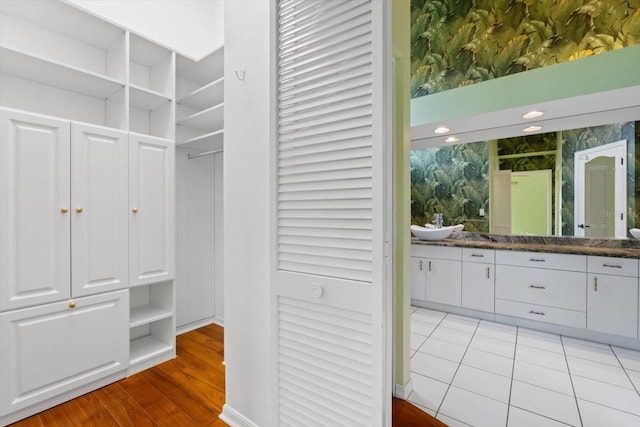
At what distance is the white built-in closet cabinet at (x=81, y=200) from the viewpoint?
165 centimetres

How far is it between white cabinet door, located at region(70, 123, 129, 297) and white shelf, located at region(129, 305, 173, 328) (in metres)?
0.33

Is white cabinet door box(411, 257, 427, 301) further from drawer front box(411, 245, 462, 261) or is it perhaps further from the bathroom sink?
the bathroom sink

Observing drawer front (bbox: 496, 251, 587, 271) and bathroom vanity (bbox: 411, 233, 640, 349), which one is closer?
bathroom vanity (bbox: 411, 233, 640, 349)

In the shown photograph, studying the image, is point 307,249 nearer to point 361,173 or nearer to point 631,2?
point 361,173

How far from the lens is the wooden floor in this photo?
5.40ft

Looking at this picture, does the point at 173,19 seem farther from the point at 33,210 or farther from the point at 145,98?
the point at 33,210

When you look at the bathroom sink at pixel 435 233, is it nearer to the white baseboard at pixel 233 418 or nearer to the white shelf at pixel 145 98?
the white baseboard at pixel 233 418

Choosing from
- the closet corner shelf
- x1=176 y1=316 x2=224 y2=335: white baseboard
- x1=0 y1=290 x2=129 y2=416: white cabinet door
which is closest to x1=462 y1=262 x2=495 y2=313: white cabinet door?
x1=176 y1=316 x2=224 y2=335: white baseboard

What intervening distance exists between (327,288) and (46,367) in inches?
75.6

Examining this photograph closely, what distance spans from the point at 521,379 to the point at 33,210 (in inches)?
134

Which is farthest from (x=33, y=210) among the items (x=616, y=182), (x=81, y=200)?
(x=616, y=182)

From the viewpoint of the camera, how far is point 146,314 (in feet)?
7.72

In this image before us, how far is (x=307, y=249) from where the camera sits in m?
1.22

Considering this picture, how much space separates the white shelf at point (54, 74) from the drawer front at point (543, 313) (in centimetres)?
401
